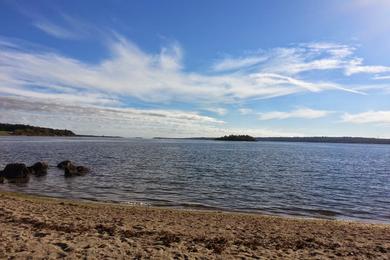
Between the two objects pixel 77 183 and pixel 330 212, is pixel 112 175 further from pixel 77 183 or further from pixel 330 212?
pixel 330 212

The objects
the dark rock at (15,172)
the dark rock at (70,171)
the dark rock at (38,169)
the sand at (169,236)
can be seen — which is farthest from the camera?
the dark rock at (38,169)

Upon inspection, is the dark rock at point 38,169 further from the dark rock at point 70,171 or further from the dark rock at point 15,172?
the dark rock at point 15,172

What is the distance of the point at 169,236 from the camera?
13211 mm

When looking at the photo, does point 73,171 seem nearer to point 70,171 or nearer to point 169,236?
point 70,171

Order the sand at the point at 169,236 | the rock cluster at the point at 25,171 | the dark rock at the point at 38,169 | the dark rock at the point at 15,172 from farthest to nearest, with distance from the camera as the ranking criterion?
the dark rock at the point at 38,169, the dark rock at the point at 15,172, the rock cluster at the point at 25,171, the sand at the point at 169,236

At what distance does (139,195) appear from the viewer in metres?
26.1

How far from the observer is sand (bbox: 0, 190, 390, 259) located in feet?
36.1

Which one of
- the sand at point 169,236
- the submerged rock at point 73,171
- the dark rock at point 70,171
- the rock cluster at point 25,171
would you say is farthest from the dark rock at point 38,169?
the sand at point 169,236

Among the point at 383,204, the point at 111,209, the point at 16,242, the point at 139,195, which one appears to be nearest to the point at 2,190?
the point at 139,195

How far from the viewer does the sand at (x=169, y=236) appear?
433 inches

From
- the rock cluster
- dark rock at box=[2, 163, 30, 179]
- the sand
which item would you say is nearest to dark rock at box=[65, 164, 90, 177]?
the rock cluster

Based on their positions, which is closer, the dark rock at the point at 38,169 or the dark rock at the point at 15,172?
→ the dark rock at the point at 15,172

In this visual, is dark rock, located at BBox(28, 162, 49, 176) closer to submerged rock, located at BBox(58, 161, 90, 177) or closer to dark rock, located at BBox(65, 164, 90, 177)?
submerged rock, located at BBox(58, 161, 90, 177)

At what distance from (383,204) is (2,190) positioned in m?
26.2
